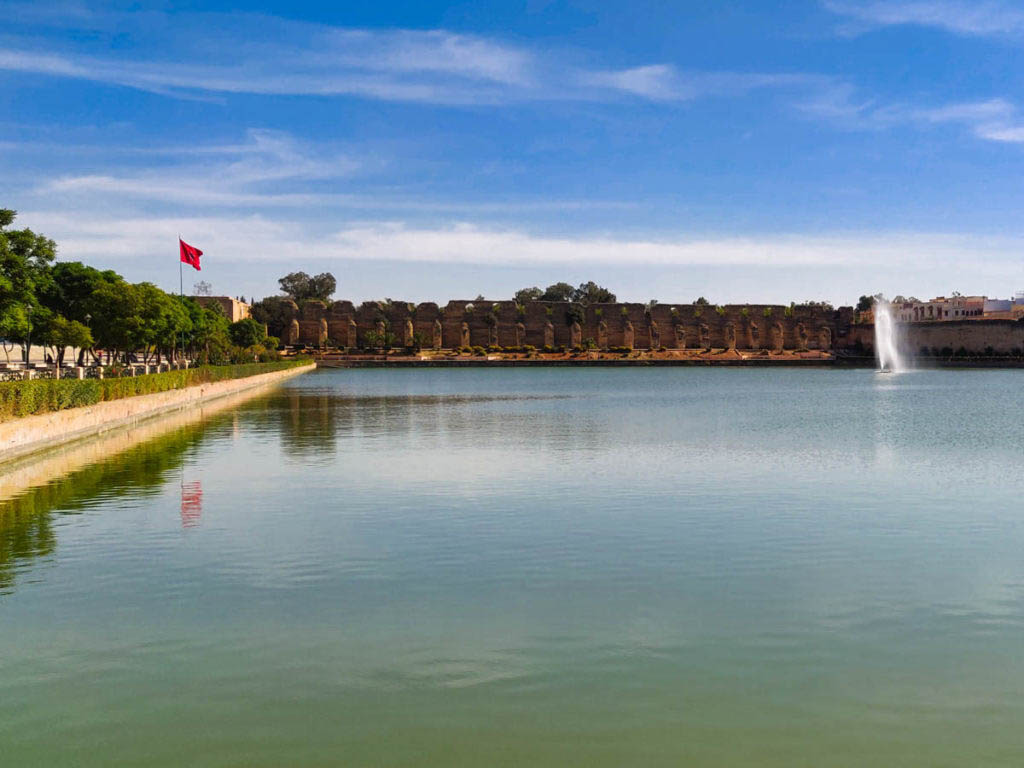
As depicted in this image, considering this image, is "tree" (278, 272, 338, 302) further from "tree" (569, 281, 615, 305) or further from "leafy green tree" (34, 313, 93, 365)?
"leafy green tree" (34, 313, 93, 365)

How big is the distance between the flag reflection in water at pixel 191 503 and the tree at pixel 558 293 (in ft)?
370

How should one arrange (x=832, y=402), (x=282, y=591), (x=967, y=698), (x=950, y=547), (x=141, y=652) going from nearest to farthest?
(x=967, y=698) → (x=141, y=652) → (x=282, y=591) → (x=950, y=547) → (x=832, y=402)

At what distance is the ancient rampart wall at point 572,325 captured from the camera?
98812 mm

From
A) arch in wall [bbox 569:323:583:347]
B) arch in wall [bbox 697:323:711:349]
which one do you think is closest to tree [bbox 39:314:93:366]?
arch in wall [bbox 569:323:583:347]

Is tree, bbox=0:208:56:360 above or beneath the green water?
above

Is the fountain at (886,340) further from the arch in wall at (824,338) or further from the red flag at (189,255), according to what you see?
the red flag at (189,255)

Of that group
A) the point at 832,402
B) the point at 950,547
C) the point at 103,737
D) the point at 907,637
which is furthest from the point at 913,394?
the point at 103,737

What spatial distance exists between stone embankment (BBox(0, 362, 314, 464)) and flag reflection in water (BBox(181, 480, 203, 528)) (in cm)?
375

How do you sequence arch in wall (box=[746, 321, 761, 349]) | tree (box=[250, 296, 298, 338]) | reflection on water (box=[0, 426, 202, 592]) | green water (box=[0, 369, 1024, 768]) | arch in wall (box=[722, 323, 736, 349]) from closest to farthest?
green water (box=[0, 369, 1024, 768])
reflection on water (box=[0, 426, 202, 592])
tree (box=[250, 296, 298, 338])
arch in wall (box=[722, 323, 736, 349])
arch in wall (box=[746, 321, 761, 349])

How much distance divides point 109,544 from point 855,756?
23.8 ft

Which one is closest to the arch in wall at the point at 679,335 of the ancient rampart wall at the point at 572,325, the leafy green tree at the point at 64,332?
the ancient rampart wall at the point at 572,325

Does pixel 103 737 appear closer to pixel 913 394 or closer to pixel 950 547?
pixel 950 547

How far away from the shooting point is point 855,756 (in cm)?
468

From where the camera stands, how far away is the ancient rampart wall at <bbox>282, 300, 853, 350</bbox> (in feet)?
324
